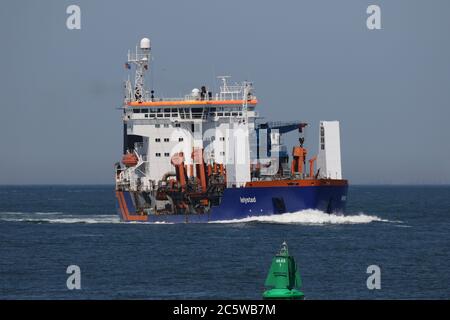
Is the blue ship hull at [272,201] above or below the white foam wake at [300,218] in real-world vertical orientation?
above

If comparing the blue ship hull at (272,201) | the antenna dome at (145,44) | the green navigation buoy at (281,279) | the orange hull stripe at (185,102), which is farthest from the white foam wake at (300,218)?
the green navigation buoy at (281,279)

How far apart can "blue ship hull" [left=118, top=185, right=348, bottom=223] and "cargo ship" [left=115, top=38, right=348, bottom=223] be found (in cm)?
Answer: 6

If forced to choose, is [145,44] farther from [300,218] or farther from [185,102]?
[300,218]

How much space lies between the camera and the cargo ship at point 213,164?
60688 millimetres

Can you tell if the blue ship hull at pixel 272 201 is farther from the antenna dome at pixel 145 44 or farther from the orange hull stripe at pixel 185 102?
the antenna dome at pixel 145 44

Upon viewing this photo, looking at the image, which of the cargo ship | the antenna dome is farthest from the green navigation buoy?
the antenna dome

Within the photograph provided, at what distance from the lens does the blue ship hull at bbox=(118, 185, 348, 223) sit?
59562 millimetres

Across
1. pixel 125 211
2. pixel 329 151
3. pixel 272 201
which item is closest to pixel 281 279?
pixel 272 201

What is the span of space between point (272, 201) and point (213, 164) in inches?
260

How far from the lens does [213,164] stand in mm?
65312

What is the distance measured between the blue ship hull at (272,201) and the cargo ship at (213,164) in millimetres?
59

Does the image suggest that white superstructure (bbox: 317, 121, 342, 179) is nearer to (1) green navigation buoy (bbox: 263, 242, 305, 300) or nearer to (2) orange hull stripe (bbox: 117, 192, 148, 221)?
(2) orange hull stripe (bbox: 117, 192, 148, 221)
